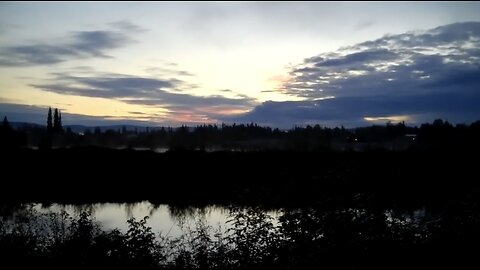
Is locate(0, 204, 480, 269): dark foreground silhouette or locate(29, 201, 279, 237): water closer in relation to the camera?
locate(0, 204, 480, 269): dark foreground silhouette

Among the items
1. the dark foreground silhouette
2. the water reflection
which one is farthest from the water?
the dark foreground silhouette

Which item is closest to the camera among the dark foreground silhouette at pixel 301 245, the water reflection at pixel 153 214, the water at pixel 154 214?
the dark foreground silhouette at pixel 301 245

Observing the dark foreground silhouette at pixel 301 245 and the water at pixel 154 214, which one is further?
the water at pixel 154 214

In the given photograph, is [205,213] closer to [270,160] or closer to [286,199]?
[286,199]

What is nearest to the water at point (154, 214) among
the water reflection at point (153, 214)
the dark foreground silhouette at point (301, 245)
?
the water reflection at point (153, 214)

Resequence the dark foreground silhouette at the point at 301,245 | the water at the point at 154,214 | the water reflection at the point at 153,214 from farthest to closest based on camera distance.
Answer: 1. the water reflection at the point at 153,214
2. the water at the point at 154,214
3. the dark foreground silhouette at the point at 301,245

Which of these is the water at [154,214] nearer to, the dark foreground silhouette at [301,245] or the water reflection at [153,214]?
the water reflection at [153,214]

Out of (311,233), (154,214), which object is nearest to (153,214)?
(154,214)

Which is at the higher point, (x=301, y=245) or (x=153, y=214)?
(x=301, y=245)

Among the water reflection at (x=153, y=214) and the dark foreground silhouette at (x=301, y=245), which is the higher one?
the dark foreground silhouette at (x=301, y=245)

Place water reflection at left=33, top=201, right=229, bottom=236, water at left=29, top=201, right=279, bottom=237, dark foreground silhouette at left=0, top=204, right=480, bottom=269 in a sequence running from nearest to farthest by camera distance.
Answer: dark foreground silhouette at left=0, top=204, right=480, bottom=269
water at left=29, top=201, right=279, bottom=237
water reflection at left=33, top=201, right=229, bottom=236

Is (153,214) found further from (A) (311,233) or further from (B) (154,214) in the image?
(A) (311,233)

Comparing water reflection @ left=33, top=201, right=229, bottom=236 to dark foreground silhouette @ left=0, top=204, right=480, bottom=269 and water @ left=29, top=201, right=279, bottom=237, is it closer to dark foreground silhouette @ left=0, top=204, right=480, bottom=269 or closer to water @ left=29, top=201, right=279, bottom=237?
water @ left=29, top=201, right=279, bottom=237

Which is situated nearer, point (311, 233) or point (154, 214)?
point (311, 233)
